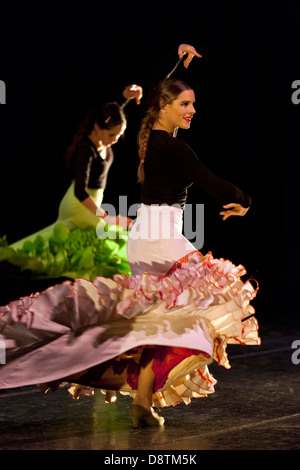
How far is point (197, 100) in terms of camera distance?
5.62m

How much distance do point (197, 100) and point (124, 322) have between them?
3446 mm

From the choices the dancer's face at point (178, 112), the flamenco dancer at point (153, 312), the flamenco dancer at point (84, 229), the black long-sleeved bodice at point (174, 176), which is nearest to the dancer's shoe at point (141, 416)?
the flamenco dancer at point (153, 312)

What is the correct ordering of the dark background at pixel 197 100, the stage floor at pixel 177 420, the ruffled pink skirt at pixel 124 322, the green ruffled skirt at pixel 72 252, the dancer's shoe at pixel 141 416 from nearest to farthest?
the stage floor at pixel 177 420, the ruffled pink skirt at pixel 124 322, the dancer's shoe at pixel 141 416, the green ruffled skirt at pixel 72 252, the dark background at pixel 197 100

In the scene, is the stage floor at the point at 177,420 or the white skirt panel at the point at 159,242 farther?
the white skirt panel at the point at 159,242

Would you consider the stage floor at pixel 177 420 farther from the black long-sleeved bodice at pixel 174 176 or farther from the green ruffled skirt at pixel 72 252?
the green ruffled skirt at pixel 72 252

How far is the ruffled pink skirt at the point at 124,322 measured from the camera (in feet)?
7.82

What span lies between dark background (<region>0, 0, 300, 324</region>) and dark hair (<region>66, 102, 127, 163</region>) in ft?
3.55

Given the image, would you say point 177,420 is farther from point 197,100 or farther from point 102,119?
point 197,100

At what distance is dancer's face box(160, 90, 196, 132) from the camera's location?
8.78ft

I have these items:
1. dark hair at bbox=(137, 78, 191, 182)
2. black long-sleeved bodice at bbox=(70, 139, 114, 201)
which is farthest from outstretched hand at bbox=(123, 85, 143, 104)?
dark hair at bbox=(137, 78, 191, 182)

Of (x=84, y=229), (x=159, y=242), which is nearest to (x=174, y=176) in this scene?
(x=159, y=242)

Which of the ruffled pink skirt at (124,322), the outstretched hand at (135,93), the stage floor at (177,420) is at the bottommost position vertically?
the stage floor at (177,420)

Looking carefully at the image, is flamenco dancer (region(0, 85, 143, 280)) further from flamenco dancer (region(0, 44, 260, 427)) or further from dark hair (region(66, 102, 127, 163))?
flamenco dancer (region(0, 44, 260, 427))

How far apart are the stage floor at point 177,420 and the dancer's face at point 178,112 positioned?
40.5 inches
